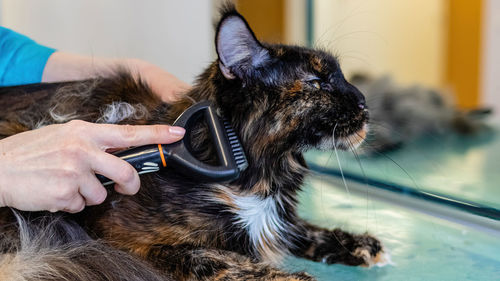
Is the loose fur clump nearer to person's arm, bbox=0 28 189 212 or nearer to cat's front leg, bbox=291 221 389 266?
person's arm, bbox=0 28 189 212

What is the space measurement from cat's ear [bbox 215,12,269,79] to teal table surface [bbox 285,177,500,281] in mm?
324

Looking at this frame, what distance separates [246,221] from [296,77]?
29 centimetres

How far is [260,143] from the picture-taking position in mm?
930

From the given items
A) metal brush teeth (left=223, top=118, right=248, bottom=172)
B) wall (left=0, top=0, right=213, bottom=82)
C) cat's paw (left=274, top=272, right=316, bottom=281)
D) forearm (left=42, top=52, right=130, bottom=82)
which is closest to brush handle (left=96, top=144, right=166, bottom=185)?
metal brush teeth (left=223, top=118, right=248, bottom=172)

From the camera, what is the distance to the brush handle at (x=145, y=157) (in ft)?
2.75

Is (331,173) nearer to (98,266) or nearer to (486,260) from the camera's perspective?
(486,260)

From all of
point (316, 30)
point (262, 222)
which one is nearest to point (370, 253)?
point (262, 222)

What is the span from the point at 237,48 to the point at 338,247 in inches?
19.3

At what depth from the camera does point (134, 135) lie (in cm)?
84

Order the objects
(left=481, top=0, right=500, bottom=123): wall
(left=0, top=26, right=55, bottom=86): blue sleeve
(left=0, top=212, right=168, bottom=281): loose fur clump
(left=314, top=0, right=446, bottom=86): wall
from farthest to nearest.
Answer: (left=314, top=0, right=446, bottom=86): wall → (left=481, top=0, right=500, bottom=123): wall → (left=0, top=26, right=55, bottom=86): blue sleeve → (left=0, top=212, right=168, bottom=281): loose fur clump

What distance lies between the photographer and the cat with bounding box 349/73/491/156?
2307mm

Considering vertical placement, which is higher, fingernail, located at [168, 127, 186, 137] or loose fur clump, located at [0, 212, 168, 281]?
fingernail, located at [168, 127, 186, 137]

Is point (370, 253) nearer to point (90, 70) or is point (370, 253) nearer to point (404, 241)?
point (404, 241)

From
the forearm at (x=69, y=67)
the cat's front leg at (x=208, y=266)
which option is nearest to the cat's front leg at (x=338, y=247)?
the cat's front leg at (x=208, y=266)
